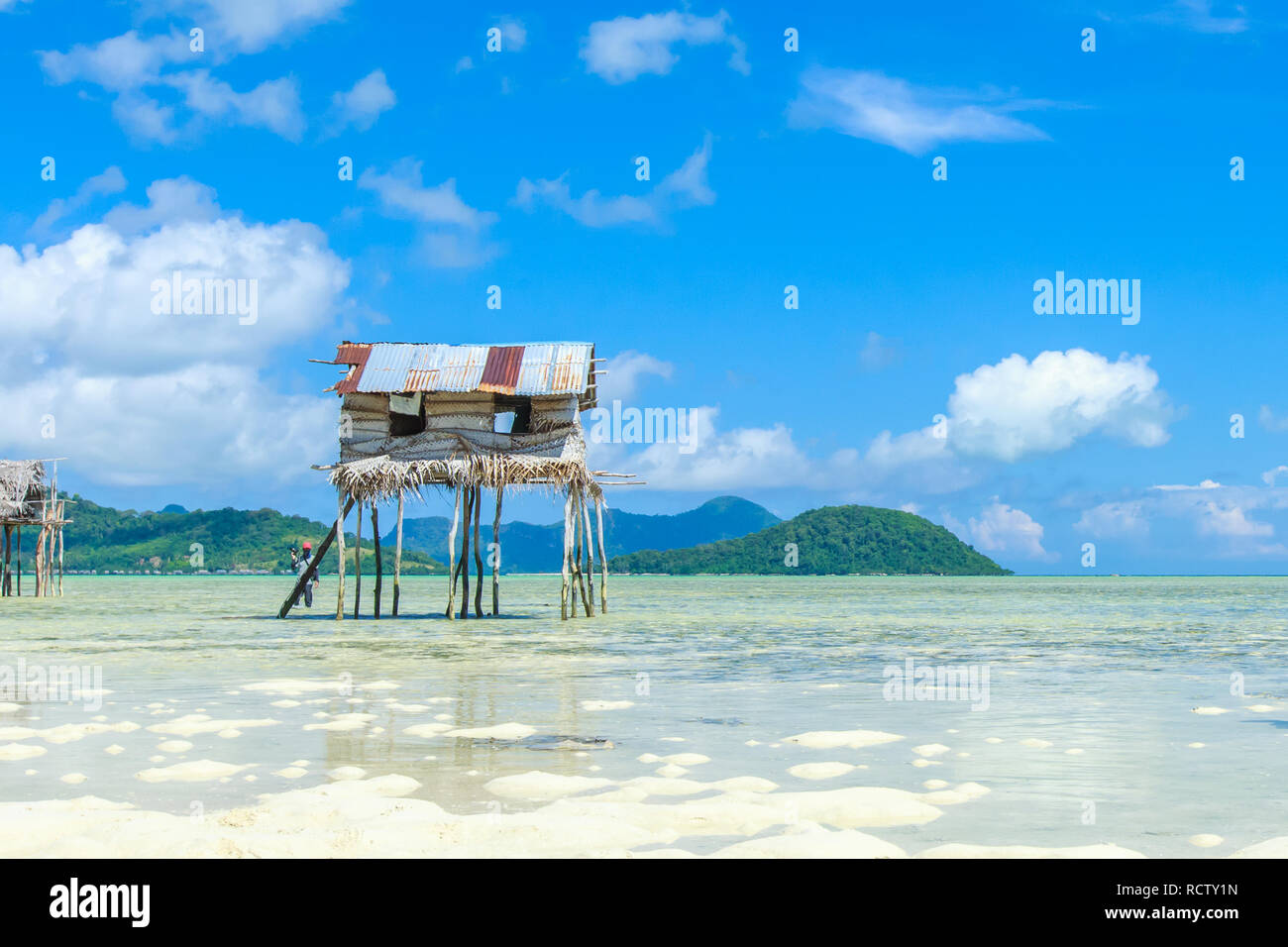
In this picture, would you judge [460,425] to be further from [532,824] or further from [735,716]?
[532,824]

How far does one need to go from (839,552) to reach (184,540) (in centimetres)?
9198

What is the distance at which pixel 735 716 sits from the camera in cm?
1110

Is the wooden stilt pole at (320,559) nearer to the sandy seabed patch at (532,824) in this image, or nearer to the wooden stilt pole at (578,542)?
the wooden stilt pole at (578,542)

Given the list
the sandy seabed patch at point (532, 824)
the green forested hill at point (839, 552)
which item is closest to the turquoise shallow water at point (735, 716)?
the sandy seabed patch at point (532, 824)

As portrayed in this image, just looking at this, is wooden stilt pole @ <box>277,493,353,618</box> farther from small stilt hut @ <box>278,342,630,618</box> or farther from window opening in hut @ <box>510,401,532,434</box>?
window opening in hut @ <box>510,401,532,434</box>

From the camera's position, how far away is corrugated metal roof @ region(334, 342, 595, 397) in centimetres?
2736

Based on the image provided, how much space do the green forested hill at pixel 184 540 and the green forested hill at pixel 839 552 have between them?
36945mm

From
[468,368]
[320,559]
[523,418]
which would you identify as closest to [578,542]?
[523,418]

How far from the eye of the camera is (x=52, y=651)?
18672 millimetres

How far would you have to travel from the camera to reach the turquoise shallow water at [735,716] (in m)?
7.17

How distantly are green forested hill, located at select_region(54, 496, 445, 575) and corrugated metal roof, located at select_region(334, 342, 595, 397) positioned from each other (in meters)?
124
